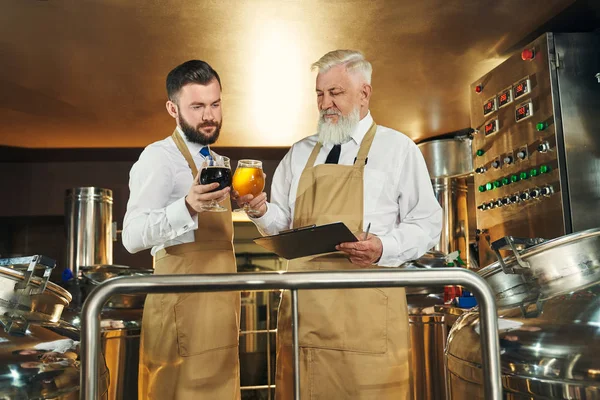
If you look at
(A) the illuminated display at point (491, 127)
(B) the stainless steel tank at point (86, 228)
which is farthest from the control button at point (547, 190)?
(B) the stainless steel tank at point (86, 228)

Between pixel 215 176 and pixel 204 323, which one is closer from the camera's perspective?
pixel 215 176

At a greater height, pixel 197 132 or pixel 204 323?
pixel 197 132

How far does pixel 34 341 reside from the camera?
A: 194 cm

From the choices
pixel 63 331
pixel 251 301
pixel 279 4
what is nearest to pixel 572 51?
pixel 279 4

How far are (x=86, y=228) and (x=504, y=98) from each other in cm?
491

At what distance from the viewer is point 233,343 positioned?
2254 millimetres

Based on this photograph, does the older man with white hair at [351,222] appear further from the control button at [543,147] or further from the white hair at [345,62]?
the control button at [543,147]

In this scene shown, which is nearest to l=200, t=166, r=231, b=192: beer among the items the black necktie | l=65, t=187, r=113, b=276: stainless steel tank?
the black necktie

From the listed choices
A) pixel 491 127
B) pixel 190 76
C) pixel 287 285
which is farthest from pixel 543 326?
A: pixel 491 127

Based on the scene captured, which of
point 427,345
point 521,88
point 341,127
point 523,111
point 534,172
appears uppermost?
point 521,88

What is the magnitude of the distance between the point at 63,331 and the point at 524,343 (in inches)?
59.4

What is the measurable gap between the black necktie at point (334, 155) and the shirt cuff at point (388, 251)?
0.40 m

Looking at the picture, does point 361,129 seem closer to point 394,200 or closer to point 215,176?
point 394,200

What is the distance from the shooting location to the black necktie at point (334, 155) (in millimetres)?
2447
